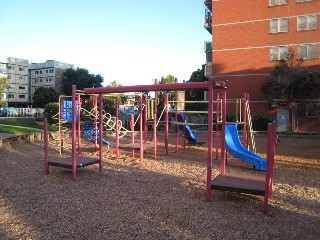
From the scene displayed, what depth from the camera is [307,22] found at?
96.0 feet

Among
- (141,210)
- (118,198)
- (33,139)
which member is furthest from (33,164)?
(33,139)

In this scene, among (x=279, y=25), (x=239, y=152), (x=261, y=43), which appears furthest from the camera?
(x=261, y=43)

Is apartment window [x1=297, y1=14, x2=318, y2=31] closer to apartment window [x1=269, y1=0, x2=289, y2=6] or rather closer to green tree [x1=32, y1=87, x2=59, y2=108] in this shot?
apartment window [x1=269, y1=0, x2=289, y2=6]

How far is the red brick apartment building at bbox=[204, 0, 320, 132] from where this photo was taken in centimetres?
2919

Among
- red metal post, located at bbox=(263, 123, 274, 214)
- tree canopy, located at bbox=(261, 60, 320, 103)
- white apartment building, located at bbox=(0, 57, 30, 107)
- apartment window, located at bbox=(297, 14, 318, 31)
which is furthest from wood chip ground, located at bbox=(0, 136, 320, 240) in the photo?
white apartment building, located at bbox=(0, 57, 30, 107)

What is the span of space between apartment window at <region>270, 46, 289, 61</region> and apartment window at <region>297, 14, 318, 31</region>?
7.17 ft

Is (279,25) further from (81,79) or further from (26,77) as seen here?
(26,77)

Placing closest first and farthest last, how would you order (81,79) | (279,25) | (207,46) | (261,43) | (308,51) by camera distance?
(308,51) → (279,25) → (261,43) → (207,46) → (81,79)

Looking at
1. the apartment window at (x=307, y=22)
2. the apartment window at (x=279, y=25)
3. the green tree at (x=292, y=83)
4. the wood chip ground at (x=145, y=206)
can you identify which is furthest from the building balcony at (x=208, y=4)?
the wood chip ground at (x=145, y=206)

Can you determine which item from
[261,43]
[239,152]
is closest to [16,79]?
[261,43]

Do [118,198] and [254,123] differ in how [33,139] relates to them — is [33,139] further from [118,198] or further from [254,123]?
[254,123]

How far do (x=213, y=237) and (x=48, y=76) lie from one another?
279ft

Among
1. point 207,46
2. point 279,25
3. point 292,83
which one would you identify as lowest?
point 292,83

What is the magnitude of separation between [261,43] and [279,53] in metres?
1.96
